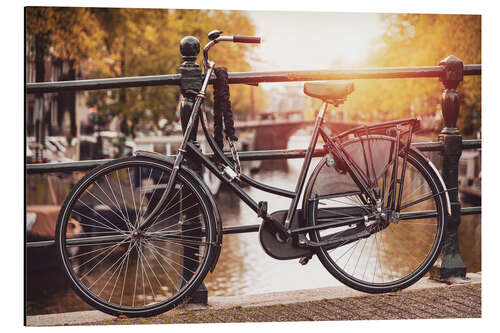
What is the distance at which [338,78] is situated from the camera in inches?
121

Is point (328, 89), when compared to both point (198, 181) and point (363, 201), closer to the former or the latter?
point (363, 201)

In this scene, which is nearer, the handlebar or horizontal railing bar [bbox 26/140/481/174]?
the handlebar

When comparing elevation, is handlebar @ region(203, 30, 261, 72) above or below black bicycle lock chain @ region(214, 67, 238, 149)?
above

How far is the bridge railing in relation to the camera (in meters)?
2.83

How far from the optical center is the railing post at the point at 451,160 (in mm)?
3229

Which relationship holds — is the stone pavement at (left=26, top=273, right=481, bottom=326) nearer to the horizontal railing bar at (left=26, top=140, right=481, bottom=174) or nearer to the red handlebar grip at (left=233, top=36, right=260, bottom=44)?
the horizontal railing bar at (left=26, top=140, right=481, bottom=174)

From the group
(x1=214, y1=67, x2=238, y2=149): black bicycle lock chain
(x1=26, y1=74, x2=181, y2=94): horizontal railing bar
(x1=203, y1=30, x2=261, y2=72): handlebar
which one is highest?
(x1=203, y1=30, x2=261, y2=72): handlebar

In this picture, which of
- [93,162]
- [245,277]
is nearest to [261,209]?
[93,162]

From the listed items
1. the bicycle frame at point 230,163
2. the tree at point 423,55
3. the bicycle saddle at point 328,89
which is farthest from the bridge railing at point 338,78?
the tree at point 423,55

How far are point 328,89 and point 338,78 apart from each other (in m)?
0.41

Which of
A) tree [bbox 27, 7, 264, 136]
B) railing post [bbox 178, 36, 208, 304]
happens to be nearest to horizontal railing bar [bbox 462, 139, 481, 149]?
railing post [bbox 178, 36, 208, 304]
